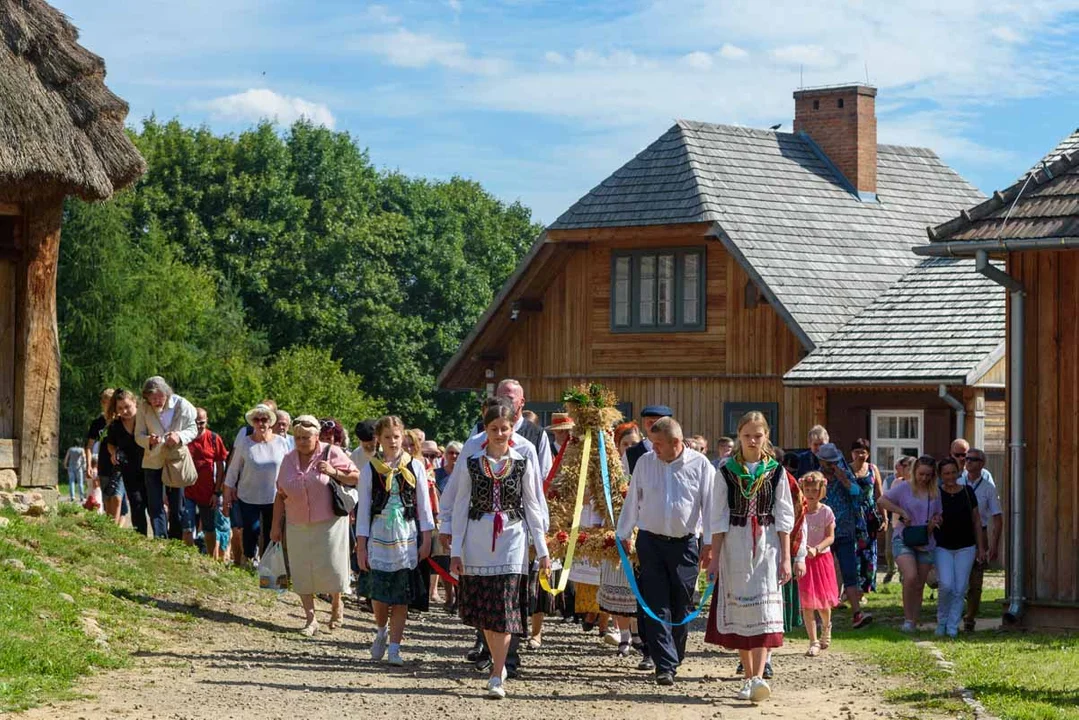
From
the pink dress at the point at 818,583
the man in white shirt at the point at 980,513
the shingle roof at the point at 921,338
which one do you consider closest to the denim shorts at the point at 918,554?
Result: the man in white shirt at the point at 980,513

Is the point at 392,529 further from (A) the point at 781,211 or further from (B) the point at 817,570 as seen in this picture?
(A) the point at 781,211

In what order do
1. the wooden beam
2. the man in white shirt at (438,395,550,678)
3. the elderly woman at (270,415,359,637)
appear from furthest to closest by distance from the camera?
the wooden beam, the elderly woman at (270,415,359,637), the man in white shirt at (438,395,550,678)

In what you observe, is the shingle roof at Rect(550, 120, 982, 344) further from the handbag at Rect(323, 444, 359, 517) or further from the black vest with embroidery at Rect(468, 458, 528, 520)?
the black vest with embroidery at Rect(468, 458, 528, 520)

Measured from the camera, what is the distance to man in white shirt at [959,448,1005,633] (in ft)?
54.1

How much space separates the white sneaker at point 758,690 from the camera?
1150 centimetres

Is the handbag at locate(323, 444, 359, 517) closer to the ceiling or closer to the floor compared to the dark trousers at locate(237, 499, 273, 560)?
closer to the ceiling

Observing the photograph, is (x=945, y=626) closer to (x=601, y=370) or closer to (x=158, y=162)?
(x=601, y=370)

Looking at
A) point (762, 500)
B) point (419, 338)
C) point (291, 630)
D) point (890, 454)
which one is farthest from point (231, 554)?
point (419, 338)

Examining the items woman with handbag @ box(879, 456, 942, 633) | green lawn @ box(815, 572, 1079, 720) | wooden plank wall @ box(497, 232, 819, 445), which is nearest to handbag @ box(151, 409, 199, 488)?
green lawn @ box(815, 572, 1079, 720)

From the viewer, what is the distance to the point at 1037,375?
1587cm

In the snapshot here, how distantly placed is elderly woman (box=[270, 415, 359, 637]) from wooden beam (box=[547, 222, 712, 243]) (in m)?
15.2

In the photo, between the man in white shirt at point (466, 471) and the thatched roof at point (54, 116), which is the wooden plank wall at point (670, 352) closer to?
the thatched roof at point (54, 116)

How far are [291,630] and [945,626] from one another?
5.91 metres

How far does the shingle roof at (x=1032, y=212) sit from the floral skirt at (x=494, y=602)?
619 cm
